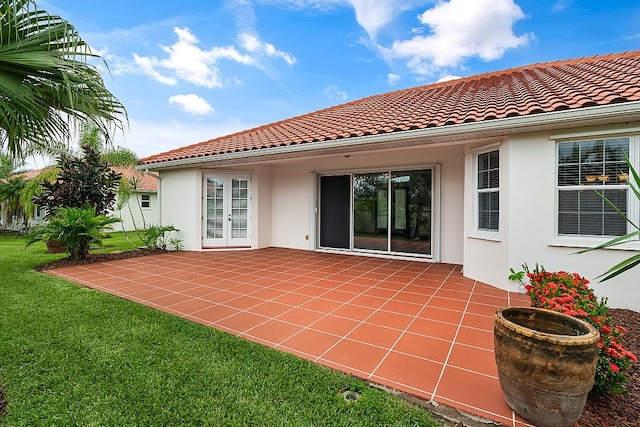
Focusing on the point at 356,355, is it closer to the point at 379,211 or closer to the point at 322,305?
the point at 322,305

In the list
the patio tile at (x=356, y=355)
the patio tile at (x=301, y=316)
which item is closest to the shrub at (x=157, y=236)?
the patio tile at (x=301, y=316)

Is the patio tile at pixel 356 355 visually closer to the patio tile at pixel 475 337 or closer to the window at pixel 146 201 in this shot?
the patio tile at pixel 475 337

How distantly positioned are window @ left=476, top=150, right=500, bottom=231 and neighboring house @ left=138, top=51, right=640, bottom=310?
3 cm

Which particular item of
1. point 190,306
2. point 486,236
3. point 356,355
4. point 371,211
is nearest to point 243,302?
point 190,306

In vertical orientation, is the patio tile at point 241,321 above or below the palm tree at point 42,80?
below

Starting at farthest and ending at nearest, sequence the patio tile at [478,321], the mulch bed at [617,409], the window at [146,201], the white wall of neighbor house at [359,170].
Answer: the window at [146,201]
the white wall of neighbor house at [359,170]
the patio tile at [478,321]
the mulch bed at [617,409]

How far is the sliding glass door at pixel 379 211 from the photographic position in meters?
8.38

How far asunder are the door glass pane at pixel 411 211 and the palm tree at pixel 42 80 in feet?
23.2

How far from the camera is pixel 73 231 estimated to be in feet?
25.5

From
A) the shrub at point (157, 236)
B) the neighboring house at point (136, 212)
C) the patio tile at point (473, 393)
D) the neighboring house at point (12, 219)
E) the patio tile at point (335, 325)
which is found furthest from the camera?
the neighboring house at point (136, 212)

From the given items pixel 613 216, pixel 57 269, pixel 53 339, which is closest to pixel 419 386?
pixel 53 339

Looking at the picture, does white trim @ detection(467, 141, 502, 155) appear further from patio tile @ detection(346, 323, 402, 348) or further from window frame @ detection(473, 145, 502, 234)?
patio tile @ detection(346, 323, 402, 348)

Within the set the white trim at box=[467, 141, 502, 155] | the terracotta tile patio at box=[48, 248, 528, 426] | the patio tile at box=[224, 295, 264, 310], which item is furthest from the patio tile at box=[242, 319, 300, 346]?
the white trim at box=[467, 141, 502, 155]

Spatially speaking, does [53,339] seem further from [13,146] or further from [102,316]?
[13,146]
